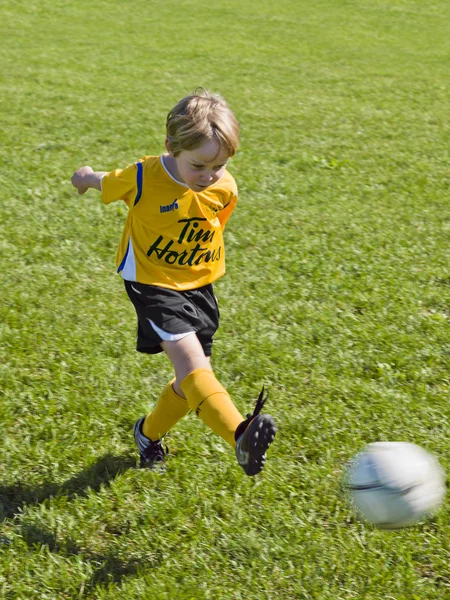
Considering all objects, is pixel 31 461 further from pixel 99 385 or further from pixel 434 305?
pixel 434 305

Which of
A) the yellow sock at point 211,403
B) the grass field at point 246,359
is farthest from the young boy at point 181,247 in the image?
the grass field at point 246,359

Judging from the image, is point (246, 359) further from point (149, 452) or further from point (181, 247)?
point (181, 247)

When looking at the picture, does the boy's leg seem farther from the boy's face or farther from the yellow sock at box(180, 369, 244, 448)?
the boy's face

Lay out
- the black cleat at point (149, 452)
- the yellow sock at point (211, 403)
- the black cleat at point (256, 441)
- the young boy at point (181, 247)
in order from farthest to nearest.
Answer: the black cleat at point (149, 452) < the young boy at point (181, 247) < the yellow sock at point (211, 403) < the black cleat at point (256, 441)

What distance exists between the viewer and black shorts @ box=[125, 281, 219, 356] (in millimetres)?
3309

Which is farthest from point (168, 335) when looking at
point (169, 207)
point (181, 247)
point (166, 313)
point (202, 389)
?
point (169, 207)

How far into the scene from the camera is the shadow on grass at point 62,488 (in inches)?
132

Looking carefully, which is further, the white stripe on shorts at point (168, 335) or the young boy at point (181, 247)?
the white stripe on shorts at point (168, 335)

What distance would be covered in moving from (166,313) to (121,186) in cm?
61

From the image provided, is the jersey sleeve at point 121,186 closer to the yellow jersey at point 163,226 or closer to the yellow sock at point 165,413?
the yellow jersey at point 163,226

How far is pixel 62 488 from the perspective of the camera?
137 inches

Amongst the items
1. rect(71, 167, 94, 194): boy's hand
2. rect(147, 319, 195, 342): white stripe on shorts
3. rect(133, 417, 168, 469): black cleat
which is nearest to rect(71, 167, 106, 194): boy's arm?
rect(71, 167, 94, 194): boy's hand

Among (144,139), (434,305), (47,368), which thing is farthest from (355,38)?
(47,368)

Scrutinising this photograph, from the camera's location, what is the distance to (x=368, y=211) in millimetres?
7082
